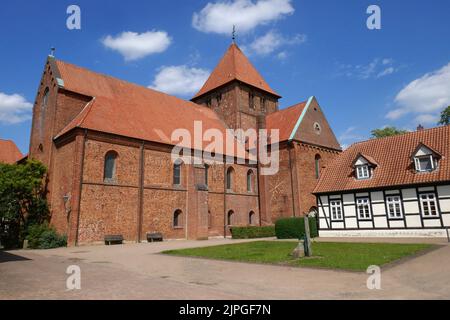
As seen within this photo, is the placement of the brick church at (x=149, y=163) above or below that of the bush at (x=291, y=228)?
above

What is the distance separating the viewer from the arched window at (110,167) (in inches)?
925

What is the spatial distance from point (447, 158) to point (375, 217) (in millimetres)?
5631

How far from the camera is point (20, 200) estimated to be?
76.3 feet

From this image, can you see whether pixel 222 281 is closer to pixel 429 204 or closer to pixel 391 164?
pixel 429 204

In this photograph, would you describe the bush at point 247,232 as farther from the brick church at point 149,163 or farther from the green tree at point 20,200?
the green tree at point 20,200

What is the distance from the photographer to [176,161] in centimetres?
2736

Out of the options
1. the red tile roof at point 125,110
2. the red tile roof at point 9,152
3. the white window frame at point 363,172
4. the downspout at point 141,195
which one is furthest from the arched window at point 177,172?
the red tile roof at point 9,152

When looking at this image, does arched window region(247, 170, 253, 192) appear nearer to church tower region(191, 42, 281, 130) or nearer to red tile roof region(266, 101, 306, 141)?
red tile roof region(266, 101, 306, 141)

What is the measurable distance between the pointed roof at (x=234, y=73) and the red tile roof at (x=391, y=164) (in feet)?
51.8

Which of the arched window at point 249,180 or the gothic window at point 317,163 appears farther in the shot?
the gothic window at point 317,163

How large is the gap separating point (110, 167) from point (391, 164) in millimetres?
19411

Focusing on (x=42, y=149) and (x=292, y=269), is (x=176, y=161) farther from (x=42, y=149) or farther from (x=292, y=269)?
(x=292, y=269)
